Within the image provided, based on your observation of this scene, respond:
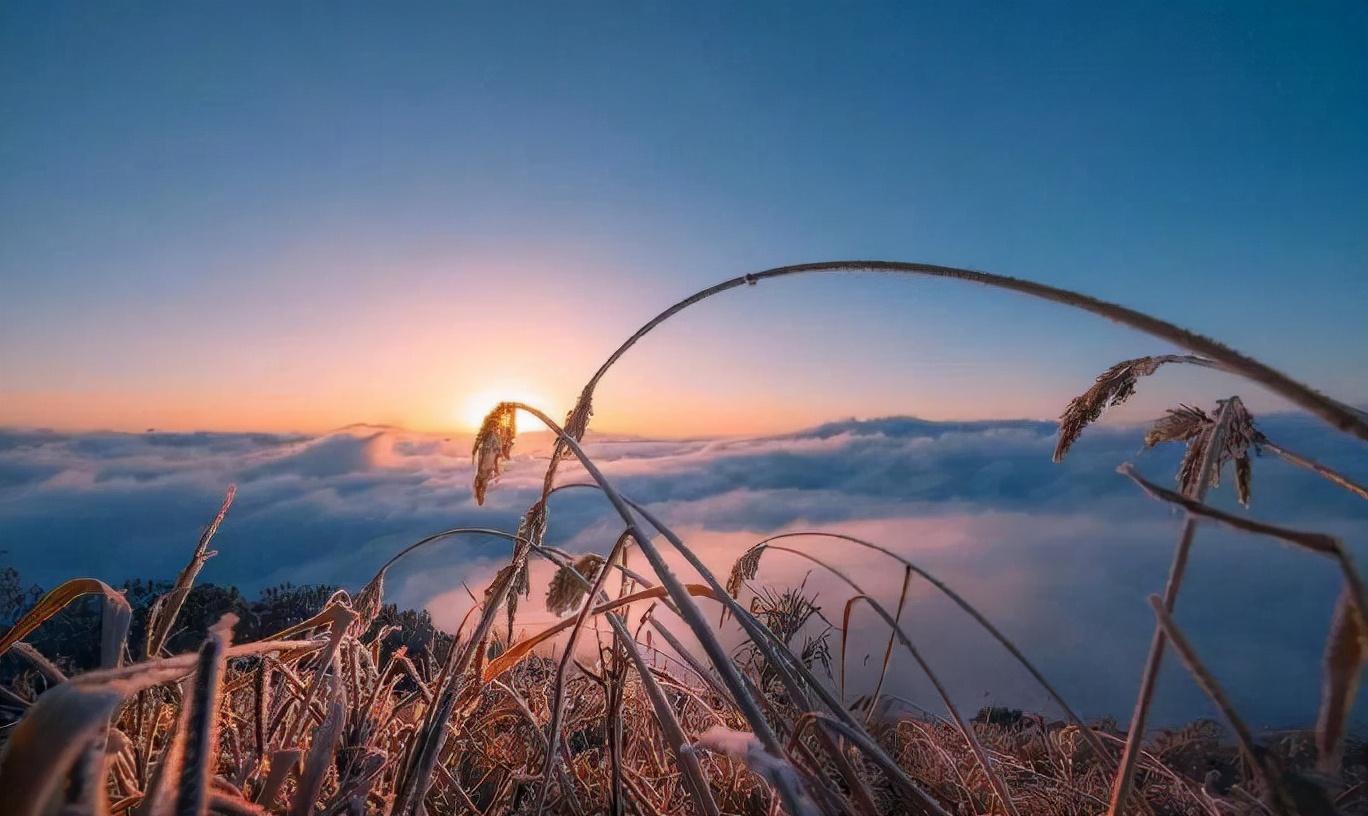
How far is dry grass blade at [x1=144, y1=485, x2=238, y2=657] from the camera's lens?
1.09 metres

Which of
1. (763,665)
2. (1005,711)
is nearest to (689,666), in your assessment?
(763,665)

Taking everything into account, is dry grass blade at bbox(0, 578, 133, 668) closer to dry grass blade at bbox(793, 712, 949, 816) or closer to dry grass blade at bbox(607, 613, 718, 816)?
dry grass blade at bbox(607, 613, 718, 816)

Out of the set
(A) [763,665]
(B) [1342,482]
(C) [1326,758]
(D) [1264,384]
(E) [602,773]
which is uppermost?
(D) [1264,384]

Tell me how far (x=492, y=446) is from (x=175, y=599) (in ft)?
1.90

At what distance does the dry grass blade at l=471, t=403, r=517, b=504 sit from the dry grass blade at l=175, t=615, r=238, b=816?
1.97 ft

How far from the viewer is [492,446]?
1.17 m

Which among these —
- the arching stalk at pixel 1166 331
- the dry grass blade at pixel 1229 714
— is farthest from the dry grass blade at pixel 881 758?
the arching stalk at pixel 1166 331

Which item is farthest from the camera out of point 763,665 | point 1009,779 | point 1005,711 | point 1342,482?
point 1005,711

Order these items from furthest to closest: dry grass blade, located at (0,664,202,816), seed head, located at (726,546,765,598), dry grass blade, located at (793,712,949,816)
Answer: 1. seed head, located at (726,546,765,598)
2. dry grass blade, located at (793,712,949,816)
3. dry grass blade, located at (0,664,202,816)

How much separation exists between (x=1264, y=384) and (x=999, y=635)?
78 centimetres

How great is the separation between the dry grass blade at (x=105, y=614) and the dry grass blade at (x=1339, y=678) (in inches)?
50.2

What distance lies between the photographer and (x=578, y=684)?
2.41 meters

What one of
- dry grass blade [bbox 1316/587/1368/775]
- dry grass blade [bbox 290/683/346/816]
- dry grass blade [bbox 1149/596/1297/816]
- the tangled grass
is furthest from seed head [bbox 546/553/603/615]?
dry grass blade [bbox 1316/587/1368/775]

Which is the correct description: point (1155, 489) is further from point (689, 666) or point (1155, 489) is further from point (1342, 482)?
point (689, 666)
